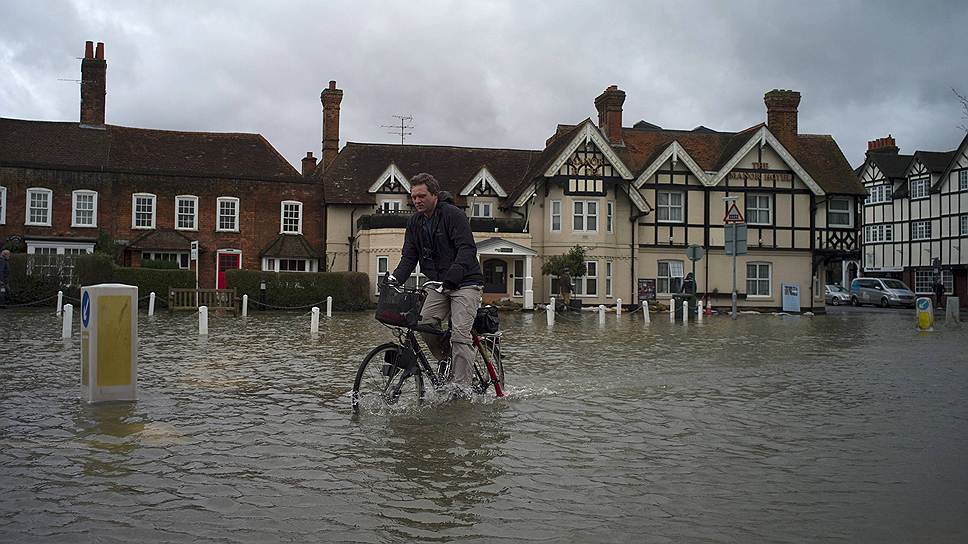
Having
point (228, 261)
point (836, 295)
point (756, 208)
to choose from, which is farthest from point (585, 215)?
point (836, 295)

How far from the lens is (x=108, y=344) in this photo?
8180 millimetres

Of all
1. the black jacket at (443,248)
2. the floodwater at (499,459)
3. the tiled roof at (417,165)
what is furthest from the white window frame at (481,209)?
the black jacket at (443,248)

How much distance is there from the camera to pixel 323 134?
1818 inches

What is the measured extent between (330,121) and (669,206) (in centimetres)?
1852

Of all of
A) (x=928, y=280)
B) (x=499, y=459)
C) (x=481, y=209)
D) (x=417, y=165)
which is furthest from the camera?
(x=928, y=280)

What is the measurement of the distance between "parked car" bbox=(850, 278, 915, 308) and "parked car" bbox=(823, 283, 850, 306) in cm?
97

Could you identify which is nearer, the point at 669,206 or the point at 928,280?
the point at 669,206

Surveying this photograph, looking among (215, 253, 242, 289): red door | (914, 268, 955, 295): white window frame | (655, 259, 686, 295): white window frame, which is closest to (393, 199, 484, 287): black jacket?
(215, 253, 242, 289): red door

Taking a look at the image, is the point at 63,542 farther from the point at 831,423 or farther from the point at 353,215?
the point at 353,215

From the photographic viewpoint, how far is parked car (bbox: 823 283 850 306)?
54875 mm

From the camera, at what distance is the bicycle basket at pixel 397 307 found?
24.6 ft

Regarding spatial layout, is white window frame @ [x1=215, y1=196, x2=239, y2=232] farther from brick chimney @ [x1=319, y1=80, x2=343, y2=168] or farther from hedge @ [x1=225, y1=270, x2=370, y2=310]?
hedge @ [x1=225, y1=270, x2=370, y2=310]

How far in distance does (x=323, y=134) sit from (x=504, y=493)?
141ft

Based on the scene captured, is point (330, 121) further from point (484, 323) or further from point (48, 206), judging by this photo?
point (484, 323)
